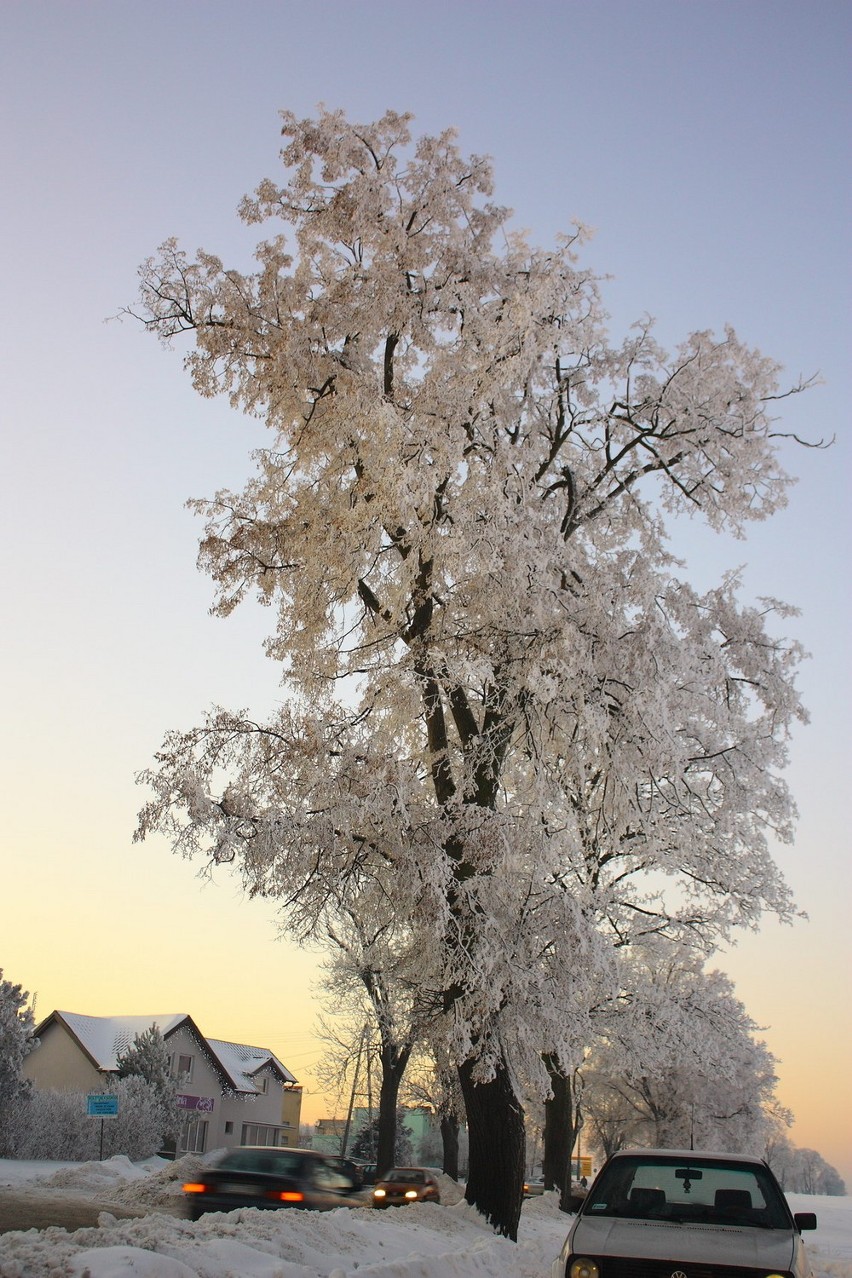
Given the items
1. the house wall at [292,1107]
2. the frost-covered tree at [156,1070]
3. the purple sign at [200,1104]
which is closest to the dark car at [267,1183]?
the frost-covered tree at [156,1070]

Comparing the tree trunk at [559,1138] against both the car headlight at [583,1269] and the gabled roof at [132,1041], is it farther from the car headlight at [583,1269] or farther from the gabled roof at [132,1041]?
the gabled roof at [132,1041]

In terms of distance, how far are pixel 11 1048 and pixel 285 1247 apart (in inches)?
1336

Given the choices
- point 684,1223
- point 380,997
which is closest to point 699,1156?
point 684,1223

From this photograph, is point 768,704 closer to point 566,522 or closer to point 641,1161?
point 566,522

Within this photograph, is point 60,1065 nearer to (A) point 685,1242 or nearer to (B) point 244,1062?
(B) point 244,1062

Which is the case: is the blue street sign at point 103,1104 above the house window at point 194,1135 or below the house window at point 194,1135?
above

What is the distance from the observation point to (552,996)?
1388cm

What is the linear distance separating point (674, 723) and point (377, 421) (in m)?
6.05

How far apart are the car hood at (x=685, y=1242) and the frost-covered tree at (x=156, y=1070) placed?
1804 inches

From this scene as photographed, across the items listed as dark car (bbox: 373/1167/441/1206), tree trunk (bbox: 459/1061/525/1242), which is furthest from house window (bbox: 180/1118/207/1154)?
tree trunk (bbox: 459/1061/525/1242)

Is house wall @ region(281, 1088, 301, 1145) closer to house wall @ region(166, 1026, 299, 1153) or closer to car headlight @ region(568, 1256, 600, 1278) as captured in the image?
house wall @ region(166, 1026, 299, 1153)

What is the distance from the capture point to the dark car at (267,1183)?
45.6 ft

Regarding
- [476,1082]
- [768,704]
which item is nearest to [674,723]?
[768,704]

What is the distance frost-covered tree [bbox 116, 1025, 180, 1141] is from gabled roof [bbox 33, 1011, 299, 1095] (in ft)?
8.13
